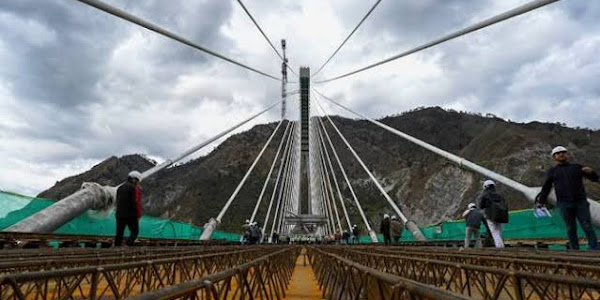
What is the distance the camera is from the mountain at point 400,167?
171 feet

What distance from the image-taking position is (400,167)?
3086 inches

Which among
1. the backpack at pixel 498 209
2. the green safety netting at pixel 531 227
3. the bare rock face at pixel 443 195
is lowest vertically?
the green safety netting at pixel 531 227

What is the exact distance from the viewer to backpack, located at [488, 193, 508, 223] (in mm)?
9234

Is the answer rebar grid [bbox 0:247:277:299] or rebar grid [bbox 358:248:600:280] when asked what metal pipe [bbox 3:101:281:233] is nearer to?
rebar grid [bbox 0:247:277:299]

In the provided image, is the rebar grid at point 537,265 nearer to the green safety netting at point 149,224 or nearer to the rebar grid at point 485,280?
the rebar grid at point 485,280

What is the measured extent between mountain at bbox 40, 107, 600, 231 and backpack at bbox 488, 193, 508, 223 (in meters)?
30.0

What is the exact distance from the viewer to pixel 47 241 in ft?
27.8

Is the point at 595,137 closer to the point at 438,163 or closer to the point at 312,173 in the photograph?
the point at 438,163

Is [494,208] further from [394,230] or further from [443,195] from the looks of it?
[443,195]

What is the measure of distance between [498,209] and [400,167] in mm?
70559

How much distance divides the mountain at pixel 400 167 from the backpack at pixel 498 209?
30.0 meters

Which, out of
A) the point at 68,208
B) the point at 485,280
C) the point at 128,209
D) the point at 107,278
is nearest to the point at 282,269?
the point at 128,209

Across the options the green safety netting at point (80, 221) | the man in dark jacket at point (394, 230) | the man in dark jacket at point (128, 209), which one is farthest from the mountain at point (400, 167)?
the man in dark jacket at point (128, 209)

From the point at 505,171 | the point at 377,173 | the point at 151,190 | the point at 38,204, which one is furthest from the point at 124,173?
the point at 38,204
